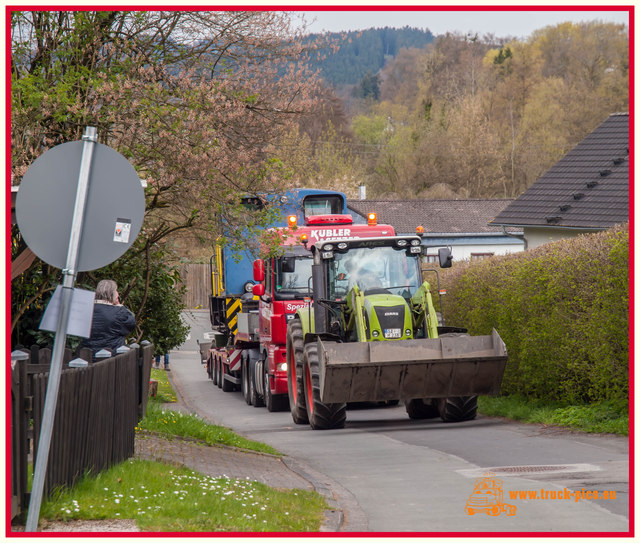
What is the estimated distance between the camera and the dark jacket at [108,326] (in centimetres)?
1052

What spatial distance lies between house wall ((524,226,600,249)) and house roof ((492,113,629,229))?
276mm

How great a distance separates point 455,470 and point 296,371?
5.17m

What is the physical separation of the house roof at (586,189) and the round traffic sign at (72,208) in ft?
61.8

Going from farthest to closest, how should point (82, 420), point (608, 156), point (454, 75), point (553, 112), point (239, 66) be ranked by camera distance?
point (454, 75)
point (553, 112)
point (608, 156)
point (239, 66)
point (82, 420)

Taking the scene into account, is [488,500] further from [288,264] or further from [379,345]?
[288,264]

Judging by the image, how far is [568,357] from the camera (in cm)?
1262

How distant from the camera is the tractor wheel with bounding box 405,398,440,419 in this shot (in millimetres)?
14703

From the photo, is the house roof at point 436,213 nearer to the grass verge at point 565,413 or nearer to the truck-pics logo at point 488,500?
the grass verge at point 565,413

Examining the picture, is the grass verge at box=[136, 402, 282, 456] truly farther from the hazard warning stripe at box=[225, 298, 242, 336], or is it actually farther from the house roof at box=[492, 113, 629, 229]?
the house roof at box=[492, 113, 629, 229]

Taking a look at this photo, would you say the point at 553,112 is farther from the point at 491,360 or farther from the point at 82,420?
the point at 82,420

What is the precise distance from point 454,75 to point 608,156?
34393mm

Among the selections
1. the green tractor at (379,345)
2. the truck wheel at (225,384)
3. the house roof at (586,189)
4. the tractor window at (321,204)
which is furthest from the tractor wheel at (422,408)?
the house roof at (586,189)

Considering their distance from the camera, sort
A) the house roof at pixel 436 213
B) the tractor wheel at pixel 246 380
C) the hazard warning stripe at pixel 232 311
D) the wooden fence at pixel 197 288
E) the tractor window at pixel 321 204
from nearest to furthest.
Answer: the tractor wheel at pixel 246 380
the tractor window at pixel 321 204
the hazard warning stripe at pixel 232 311
the house roof at pixel 436 213
the wooden fence at pixel 197 288

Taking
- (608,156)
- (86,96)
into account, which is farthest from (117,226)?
(608,156)
